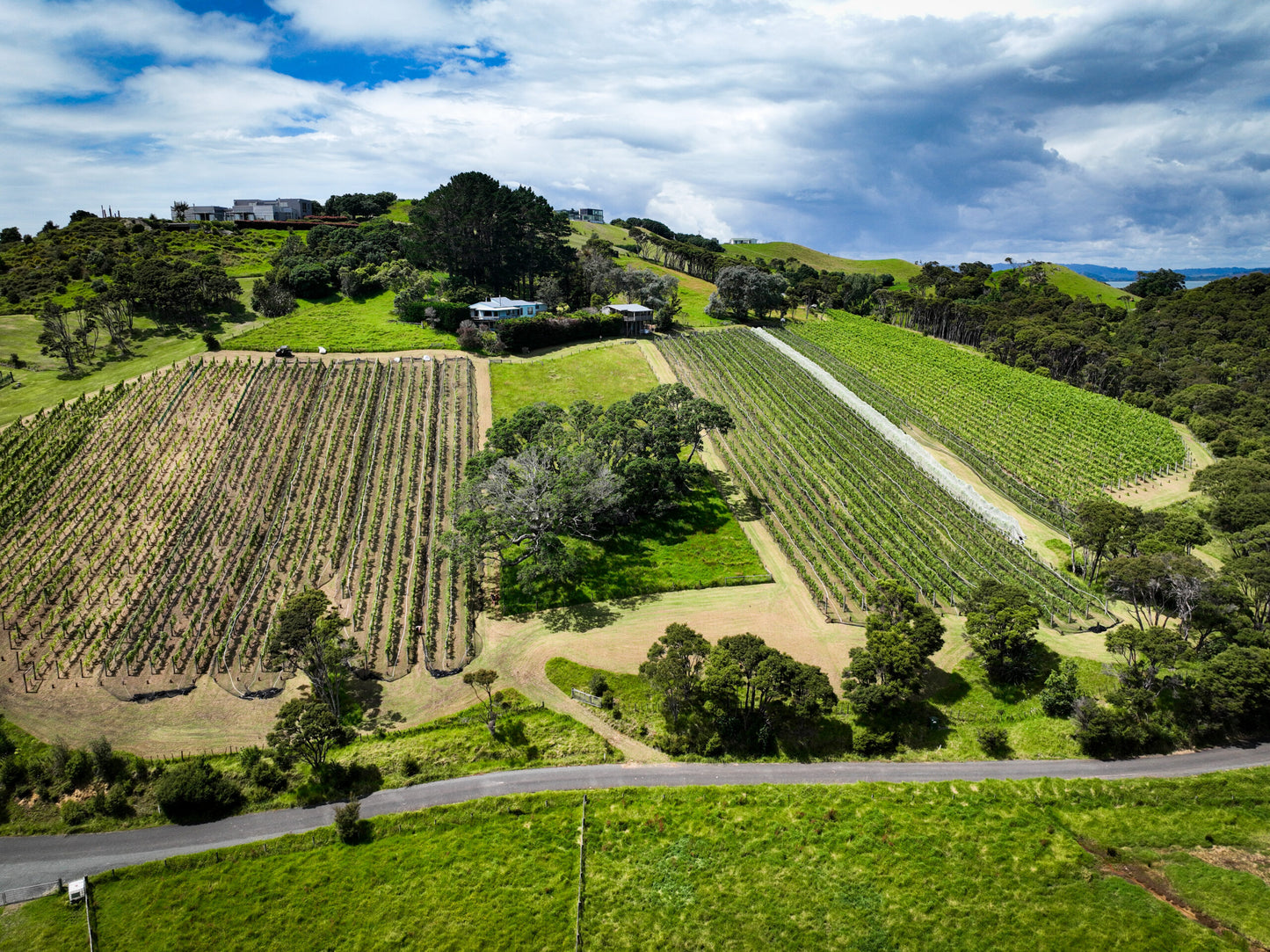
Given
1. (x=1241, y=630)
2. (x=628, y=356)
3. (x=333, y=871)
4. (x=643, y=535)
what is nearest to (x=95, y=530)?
(x=333, y=871)

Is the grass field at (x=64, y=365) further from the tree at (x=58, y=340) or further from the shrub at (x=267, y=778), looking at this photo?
the shrub at (x=267, y=778)

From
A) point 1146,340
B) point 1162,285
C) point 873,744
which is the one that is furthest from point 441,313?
point 1162,285

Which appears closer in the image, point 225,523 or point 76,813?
point 76,813

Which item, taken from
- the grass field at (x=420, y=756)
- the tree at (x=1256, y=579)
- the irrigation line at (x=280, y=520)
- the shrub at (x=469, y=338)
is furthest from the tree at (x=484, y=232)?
the tree at (x=1256, y=579)

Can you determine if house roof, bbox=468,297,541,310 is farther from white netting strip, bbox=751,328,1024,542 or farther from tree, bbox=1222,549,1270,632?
tree, bbox=1222,549,1270,632

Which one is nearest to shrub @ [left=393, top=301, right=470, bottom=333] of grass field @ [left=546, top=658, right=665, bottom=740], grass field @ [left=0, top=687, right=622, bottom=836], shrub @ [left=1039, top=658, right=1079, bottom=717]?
grass field @ [left=546, top=658, right=665, bottom=740]

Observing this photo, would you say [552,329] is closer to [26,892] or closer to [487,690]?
[487,690]

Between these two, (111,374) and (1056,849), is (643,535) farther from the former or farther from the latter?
(111,374)
